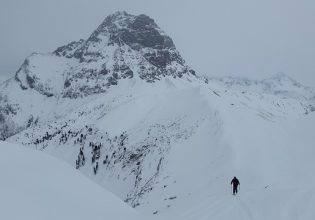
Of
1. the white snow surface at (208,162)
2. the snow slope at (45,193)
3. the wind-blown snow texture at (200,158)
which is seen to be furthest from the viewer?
the wind-blown snow texture at (200,158)

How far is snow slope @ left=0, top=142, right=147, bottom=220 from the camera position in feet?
40.8

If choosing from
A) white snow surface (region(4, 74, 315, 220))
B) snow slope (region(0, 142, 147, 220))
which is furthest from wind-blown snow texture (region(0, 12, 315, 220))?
snow slope (region(0, 142, 147, 220))

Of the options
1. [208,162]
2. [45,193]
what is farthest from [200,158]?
[45,193]

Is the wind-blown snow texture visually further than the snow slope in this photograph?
Yes

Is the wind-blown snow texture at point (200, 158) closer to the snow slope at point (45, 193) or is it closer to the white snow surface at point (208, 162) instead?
the white snow surface at point (208, 162)

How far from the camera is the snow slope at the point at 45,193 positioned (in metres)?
12.4

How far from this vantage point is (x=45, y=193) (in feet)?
47.1

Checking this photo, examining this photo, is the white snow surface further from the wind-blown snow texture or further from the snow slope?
the snow slope

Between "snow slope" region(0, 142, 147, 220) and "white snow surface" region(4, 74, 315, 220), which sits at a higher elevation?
"snow slope" region(0, 142, 147, 220)

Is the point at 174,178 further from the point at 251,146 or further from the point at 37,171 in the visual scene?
the point at 37,171

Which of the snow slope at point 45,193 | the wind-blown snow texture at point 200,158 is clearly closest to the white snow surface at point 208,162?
the wind-blown snow texture at point 200,158

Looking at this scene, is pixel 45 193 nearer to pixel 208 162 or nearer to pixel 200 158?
pixel 208 162

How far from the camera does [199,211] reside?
2395 centimetres

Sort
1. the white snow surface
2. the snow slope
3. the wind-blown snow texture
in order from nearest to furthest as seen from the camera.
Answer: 1. the snow slope
2. the white snow surface
3. the wind-blown snow texture
